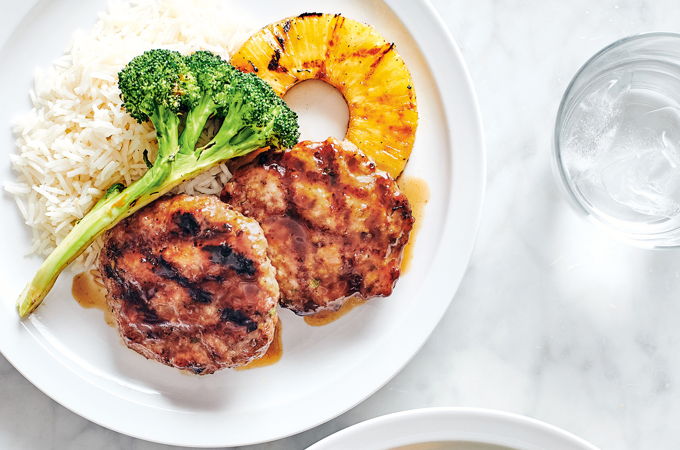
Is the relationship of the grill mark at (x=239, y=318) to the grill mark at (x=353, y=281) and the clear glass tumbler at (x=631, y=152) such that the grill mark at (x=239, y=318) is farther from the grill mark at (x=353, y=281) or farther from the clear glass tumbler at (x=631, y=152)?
the clear glass tumbler at (x=631, y=152)

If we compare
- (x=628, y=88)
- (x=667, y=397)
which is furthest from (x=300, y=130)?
(x=667, y=397)

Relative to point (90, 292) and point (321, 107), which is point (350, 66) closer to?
point (321, 107)

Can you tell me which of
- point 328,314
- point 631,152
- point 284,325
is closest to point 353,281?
point 328,314

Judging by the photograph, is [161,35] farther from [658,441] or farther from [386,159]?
[658,441]

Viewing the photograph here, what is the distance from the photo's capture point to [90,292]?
3221 millimetres

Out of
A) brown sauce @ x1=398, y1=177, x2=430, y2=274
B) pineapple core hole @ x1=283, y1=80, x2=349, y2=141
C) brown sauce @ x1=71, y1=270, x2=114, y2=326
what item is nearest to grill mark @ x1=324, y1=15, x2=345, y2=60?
pineapple core hole @ x1=283, y1=80, x2=349, y2=141

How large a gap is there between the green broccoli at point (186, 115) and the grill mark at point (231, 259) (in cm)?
34

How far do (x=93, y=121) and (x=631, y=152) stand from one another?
8.46 ft

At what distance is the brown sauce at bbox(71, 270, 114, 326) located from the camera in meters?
3.21

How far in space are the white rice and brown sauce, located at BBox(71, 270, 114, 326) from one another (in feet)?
0.25

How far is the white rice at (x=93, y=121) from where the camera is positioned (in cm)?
299

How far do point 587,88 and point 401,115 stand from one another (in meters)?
0.96

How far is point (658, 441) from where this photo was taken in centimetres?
349

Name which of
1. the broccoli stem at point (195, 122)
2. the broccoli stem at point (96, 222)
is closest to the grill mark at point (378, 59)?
the broccoli stem at point (195, 122)
